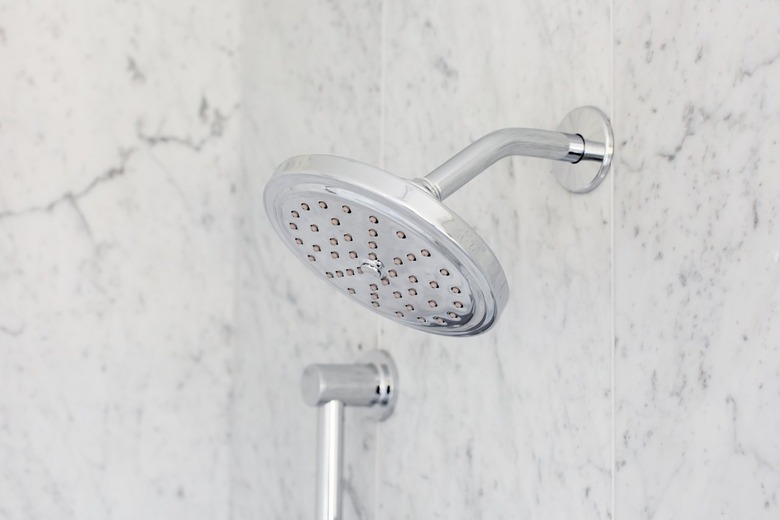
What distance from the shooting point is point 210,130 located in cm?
122

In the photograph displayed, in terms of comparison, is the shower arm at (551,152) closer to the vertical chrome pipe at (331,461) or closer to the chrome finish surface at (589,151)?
the chrome finish surface at (589,151)

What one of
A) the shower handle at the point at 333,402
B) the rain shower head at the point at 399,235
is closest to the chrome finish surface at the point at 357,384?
the shower handle at the point at 333,402

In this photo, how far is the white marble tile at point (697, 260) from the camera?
0.49 m

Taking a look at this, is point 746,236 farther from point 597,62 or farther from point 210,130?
point 210,130

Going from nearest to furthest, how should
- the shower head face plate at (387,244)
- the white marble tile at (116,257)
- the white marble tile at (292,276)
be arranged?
the shower head face plate at (387,244) < the white marble tile at (292,276) < the white marble tile at (116,257)

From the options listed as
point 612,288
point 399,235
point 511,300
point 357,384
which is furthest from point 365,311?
point 399,235

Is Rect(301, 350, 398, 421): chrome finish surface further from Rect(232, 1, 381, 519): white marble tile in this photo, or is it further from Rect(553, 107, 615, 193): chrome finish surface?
Rect(553, 107, 615, 193): chrome finish surface

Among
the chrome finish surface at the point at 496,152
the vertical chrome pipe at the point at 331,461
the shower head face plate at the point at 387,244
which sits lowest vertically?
the vertical chrome pipe at the point at 331,461

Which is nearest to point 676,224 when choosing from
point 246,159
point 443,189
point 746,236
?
point 746,236

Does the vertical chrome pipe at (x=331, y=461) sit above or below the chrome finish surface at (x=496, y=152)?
below

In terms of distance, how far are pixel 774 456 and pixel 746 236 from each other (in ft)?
0.39

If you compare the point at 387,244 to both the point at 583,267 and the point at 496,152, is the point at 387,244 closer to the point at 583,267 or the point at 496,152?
the point at 496,152

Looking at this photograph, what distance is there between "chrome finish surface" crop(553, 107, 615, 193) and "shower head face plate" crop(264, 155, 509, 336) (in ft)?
0.53

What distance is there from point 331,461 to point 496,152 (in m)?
0.43
